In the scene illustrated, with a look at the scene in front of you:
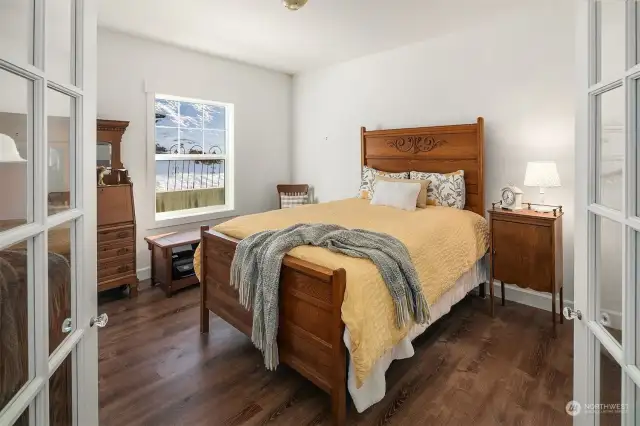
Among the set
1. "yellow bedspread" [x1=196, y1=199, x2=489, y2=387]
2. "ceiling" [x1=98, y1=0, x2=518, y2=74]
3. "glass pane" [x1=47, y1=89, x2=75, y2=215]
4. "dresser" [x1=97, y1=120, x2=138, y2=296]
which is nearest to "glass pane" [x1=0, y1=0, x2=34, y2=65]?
"glass pane" [x1=47, y1=89, x2=75, y2=215]

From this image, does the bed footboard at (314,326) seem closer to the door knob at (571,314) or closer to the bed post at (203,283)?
the bed post at (203,283)

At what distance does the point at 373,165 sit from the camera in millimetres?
4176

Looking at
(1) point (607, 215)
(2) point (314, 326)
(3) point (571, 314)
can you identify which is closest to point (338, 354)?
(2) point (314, 326)

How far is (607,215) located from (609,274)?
179 mm

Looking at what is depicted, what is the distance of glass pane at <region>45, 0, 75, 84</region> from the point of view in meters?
0.79

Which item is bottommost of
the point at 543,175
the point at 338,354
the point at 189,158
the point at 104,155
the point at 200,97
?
the point at 338,354

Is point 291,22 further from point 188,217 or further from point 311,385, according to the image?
point 311,385

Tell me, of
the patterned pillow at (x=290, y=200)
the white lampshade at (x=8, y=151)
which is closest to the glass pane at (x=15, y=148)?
the white lampshade at (x=8, y=151)

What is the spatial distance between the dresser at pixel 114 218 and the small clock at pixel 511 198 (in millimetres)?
3355

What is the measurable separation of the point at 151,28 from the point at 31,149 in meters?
3.25

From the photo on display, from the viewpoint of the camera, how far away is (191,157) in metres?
4.30

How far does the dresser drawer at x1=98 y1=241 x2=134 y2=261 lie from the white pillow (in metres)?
2.37

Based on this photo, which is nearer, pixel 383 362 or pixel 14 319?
pixel 14 319

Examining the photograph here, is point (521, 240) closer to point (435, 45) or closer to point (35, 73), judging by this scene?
point (435, 45)
